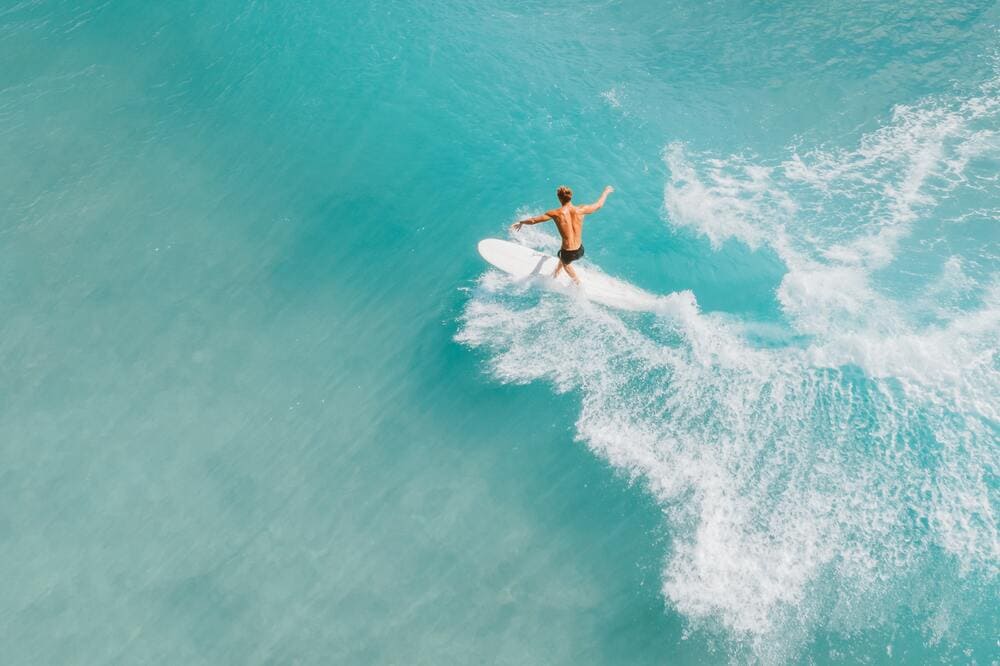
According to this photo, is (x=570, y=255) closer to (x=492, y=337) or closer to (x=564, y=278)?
(x=564, y=278)

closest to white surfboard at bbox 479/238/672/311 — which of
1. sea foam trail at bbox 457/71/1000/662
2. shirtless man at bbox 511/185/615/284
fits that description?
sea foam trail at bbox 457/71/1000/662

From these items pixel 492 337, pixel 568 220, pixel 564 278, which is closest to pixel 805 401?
pixel 564 278

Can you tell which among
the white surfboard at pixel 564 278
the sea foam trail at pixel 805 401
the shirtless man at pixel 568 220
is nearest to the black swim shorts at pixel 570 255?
the shirtless man at pixel 568 220

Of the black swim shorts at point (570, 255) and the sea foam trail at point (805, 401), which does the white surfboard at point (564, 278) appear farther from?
the black swim shorts at point (570, 255)

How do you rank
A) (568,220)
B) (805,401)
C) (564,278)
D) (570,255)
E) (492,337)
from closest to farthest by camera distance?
(568,220)
(805,401)
(570,255)
(492,337)
(564,278)

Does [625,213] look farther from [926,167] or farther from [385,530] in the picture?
[385,530]

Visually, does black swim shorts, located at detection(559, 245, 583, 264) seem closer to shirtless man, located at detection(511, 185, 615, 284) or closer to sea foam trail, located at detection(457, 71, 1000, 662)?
shirtless man, located at detection(511, 185, 615, 284)
